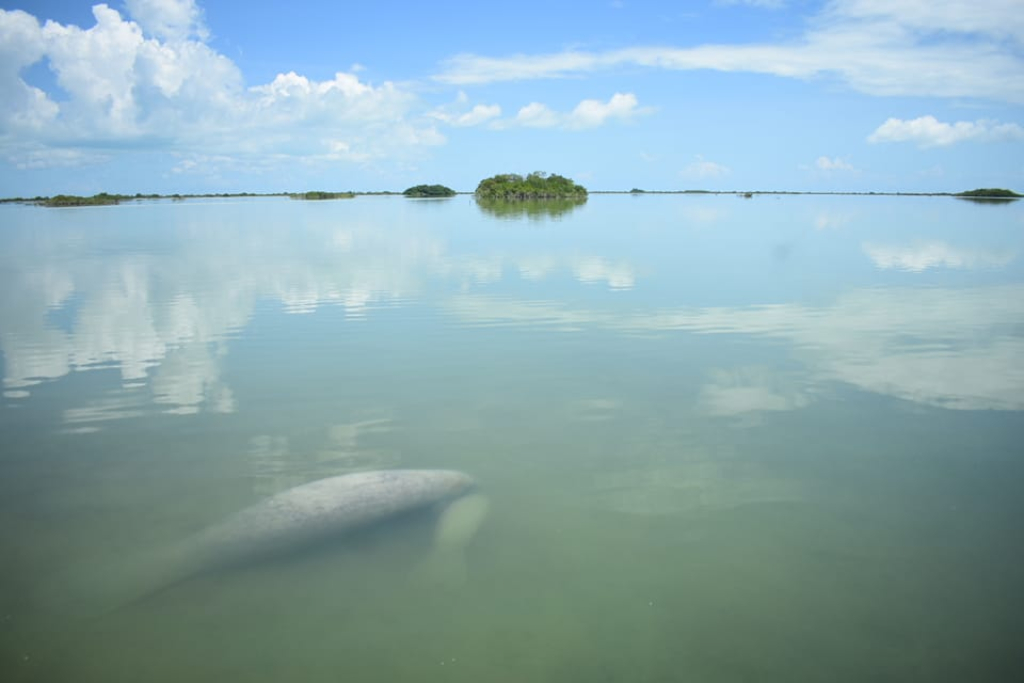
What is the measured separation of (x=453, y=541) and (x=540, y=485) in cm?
153

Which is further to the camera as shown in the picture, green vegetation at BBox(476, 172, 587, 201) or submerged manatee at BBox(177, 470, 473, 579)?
green vegetation at BBox(476, 172, 587, 201)

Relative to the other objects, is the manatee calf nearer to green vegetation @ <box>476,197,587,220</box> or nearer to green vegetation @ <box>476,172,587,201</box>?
green vegetation @ <box>476,197,587,220</box>

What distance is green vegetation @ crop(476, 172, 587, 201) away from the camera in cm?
15025

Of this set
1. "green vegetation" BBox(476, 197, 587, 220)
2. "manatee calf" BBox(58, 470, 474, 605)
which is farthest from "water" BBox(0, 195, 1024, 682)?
"green vegetation" BBox(476, 197, 587, 220)

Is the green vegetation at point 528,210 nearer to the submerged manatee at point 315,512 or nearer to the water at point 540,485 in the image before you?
the water at point 540,485

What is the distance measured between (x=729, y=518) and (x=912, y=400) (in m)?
5.45

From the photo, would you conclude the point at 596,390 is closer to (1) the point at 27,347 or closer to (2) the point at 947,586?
(2) the point at 947,586

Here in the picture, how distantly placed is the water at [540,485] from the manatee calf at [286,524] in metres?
0.17

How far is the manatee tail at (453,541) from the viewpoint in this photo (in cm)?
582

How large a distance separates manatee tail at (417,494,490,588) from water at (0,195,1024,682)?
0.05 meters

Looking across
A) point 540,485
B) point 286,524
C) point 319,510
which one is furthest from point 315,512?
point 540,485

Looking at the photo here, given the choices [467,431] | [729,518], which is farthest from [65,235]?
[729,518]

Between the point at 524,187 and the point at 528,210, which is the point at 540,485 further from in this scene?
the point at 524,187

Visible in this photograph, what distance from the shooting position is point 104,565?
607cm
